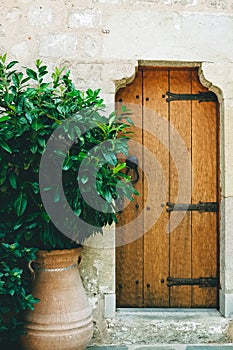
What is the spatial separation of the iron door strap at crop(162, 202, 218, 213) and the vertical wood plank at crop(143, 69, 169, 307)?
70mm

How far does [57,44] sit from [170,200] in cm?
131

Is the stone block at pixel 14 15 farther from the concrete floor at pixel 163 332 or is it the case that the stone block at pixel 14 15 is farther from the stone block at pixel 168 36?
the concrete floor at pixel 163 332

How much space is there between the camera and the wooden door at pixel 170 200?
3.77 meters

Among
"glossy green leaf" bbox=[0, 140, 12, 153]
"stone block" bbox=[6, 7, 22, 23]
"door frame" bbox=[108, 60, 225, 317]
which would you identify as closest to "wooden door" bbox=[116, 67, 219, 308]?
"door frame" bbox=[108, 60, 225, 317]

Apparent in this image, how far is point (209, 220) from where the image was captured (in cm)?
379

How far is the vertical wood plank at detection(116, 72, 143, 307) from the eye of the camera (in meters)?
3.76

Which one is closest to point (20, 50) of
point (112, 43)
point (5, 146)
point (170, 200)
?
point (112, 43)

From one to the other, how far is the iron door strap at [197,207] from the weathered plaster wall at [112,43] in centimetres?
18

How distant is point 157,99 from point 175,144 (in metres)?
0.34

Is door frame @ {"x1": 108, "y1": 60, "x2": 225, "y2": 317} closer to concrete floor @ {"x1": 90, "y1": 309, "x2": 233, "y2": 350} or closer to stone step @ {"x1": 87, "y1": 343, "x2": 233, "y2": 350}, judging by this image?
concrete floor @ {"x1": 90, "y1": 309, "x2": 233, "y2": 350}

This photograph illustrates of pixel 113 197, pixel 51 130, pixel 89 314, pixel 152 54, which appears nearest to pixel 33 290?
pixel 89 314

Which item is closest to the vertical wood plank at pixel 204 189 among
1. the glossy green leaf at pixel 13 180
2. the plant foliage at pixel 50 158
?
the plant foliage at pixel 50 158

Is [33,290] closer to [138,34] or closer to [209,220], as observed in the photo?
[209,220]

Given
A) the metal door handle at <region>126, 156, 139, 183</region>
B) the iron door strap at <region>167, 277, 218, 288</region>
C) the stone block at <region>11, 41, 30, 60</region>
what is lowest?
the iron door strap at <region>167, 277, 218, 288</region>
